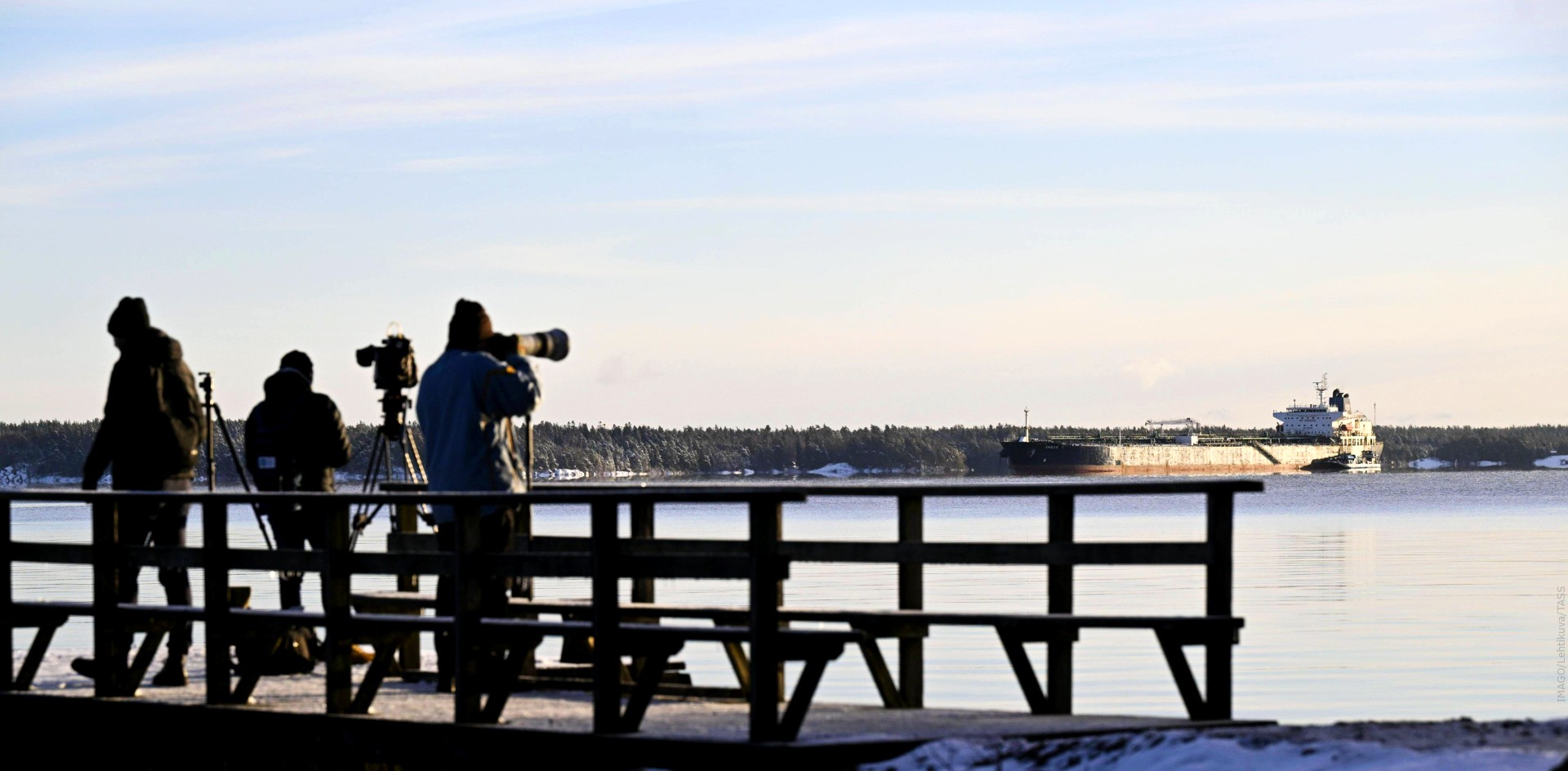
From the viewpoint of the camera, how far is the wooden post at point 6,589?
31.3 feet

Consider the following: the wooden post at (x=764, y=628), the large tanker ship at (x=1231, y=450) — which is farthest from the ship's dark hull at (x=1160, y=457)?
the wooden post at (x=764, y=628)

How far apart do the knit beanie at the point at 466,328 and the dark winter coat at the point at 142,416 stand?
197 cm

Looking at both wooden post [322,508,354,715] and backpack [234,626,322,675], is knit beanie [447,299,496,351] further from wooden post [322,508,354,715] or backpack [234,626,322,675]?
backpack [234,626,322,675]

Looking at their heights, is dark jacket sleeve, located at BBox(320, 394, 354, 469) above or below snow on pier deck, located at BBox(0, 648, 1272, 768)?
above

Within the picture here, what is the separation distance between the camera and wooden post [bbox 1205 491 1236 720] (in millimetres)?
7578

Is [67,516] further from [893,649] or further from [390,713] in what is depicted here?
[390,713]

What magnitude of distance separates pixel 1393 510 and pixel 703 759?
50351 millimetres

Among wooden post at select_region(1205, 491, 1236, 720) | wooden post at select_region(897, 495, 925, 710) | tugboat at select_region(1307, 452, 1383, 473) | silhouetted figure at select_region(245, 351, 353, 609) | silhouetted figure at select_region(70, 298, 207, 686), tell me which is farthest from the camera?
tugboat at select_region(1307, 452, 1383, 473)

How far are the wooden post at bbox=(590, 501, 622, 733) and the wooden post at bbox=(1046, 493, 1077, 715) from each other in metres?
1.85

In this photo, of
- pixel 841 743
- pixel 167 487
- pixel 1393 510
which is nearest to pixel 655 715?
pixel 841 743

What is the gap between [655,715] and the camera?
8.04 meters

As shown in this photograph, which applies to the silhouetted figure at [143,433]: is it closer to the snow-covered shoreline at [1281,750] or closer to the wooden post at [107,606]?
the wooden post at [107,606]

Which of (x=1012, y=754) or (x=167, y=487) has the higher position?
(x=167, y=487)

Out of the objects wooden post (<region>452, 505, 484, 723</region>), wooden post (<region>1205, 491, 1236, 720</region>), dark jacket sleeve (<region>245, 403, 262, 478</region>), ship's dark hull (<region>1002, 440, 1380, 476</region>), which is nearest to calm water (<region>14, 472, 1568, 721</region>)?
dark jacket sleeve (<region>245, 403, 262, 478</region>)
